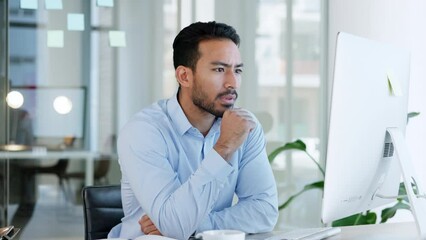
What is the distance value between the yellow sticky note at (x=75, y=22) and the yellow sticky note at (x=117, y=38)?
18 cm

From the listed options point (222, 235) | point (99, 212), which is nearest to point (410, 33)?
point (99, 212)

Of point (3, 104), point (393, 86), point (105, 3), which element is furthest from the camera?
point (105, 3)

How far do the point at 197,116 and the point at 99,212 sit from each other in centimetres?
43

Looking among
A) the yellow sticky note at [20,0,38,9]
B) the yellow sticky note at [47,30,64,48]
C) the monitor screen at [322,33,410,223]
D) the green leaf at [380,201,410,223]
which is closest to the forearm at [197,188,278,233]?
the monitor screen at [322,33,410,223]

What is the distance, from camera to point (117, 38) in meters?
4.33

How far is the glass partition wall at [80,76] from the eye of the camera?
4137 millimetres

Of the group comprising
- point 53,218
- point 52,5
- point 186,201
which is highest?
point 52,5

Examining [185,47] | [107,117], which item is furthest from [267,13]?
[185,47]

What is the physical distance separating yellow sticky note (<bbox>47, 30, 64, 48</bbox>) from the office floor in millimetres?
786

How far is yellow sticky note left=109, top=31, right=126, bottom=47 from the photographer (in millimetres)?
4316

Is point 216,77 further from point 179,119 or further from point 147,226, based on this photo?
point 147,226

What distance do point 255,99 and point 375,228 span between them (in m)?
2.46

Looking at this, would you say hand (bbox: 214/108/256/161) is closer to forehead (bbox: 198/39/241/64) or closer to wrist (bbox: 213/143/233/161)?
wrist (bbox: 213/143/233/161)

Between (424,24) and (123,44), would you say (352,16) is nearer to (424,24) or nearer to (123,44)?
(424,24)
